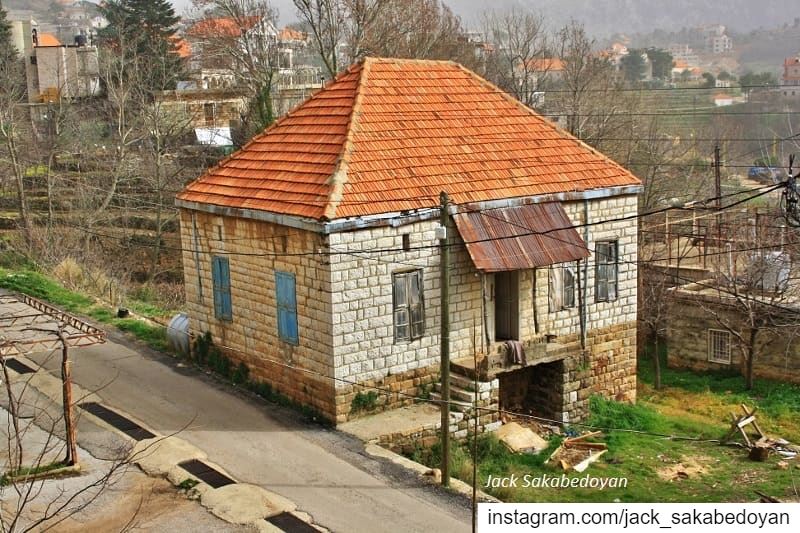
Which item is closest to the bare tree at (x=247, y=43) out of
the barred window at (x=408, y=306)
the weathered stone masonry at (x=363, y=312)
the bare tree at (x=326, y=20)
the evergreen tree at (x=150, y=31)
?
the bare tree at (x=326, y=20)

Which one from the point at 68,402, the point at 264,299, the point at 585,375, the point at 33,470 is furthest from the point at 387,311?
the point at 33,470

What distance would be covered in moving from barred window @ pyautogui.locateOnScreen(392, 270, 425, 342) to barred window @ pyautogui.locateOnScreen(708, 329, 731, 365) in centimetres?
1184

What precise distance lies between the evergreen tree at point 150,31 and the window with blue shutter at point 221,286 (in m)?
33.1

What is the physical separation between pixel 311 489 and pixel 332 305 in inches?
130

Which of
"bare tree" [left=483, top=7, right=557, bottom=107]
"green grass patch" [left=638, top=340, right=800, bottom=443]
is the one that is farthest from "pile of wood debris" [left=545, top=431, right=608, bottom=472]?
"bare tree" [left=483, top=7, right=557, bottom=107]

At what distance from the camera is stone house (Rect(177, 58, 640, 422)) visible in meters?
16.3

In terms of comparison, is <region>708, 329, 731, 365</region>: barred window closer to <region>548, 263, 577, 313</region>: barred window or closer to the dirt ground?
<region>548, 263, 577, 313</region>: barred window

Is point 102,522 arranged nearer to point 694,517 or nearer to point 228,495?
point 228,495

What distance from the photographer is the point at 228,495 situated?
13.6 meters

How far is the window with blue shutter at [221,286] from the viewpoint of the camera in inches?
738

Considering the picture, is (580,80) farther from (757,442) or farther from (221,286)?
(221,286)

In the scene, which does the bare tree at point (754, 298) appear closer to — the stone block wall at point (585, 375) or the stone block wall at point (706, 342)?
the stone block wall at point (706, 342)

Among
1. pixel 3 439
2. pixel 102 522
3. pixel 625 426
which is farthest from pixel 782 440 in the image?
pixel 3 439

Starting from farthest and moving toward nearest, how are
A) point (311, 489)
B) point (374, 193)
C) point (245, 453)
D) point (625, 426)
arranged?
point (625, 426)
point (374, 193)
point (245, 453)
point (311, 489)
